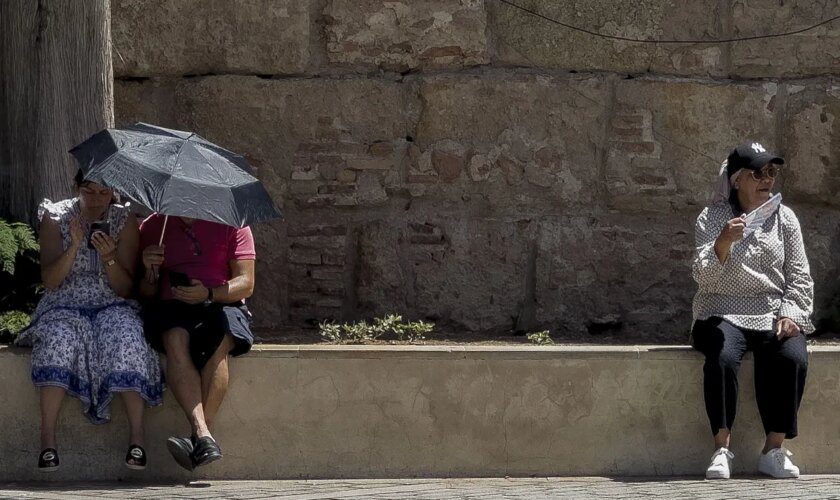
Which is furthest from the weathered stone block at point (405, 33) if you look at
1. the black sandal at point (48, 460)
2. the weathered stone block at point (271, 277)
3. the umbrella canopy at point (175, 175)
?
the black sandal at point (48, 460)

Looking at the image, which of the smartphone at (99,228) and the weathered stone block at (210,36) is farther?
the weathered stone block at (210,36)

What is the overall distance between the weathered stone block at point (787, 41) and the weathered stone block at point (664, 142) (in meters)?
0.27

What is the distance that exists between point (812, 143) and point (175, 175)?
4113 mm

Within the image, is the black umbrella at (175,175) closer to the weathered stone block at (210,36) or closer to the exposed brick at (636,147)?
the weathered stone block at (210,36)

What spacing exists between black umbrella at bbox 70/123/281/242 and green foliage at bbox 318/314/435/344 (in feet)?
3.76

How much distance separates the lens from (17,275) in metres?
7.29

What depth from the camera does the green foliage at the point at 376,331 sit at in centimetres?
754

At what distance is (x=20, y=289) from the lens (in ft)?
→ 23.8

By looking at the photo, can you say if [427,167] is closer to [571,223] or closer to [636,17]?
[571,223]

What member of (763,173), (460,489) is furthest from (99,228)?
(763,173)

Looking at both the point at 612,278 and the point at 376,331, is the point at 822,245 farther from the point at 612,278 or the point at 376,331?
the point at 376,331

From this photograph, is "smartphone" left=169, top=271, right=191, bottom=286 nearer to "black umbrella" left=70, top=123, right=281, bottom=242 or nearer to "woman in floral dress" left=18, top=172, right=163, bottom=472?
"woman in floral dress" left=18, top=172, right=163, bottom=472

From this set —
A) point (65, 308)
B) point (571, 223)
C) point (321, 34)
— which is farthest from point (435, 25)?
point (65, 308)

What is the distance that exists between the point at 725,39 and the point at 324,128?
2.43 metres
